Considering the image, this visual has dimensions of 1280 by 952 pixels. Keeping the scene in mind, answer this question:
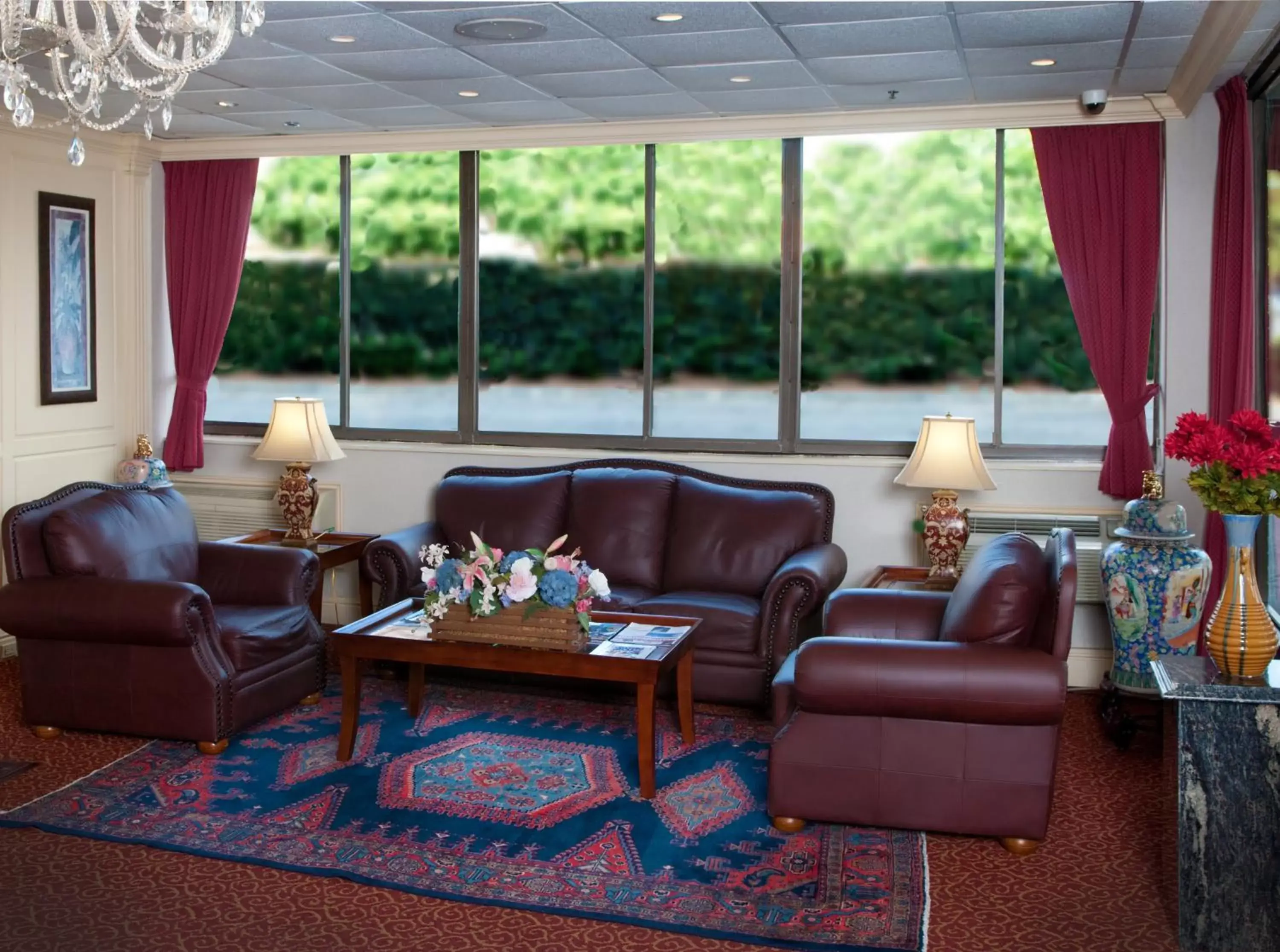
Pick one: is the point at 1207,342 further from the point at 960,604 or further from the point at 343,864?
the point at 343,864

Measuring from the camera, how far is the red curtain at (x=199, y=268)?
23.6 ft

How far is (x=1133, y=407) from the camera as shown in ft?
19.2

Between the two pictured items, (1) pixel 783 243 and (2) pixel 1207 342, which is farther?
(1) pixel 783 243

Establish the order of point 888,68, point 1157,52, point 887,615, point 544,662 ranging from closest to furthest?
point 544,662
point 887,615
point 1157,52
point 888,68

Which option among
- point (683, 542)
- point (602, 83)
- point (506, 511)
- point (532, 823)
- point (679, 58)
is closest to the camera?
point (532, 823)

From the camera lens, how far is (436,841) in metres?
4.13

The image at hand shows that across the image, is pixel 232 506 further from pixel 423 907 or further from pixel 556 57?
pixel 423 907

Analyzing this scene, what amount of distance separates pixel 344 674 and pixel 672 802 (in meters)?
1.34

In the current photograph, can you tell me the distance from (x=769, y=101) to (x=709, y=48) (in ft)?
3.47

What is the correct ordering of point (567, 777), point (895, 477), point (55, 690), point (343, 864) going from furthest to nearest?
point (895, 477) < point (55, 690) < point (567, 777) < point (343, 864)

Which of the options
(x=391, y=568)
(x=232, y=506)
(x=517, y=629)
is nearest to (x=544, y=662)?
(x=517, y=629)

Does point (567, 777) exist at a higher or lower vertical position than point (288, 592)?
lower

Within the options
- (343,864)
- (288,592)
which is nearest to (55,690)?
(288,592)

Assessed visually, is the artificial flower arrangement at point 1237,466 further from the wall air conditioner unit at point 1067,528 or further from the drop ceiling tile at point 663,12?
the wall air conditioner unit at point 1067,528
